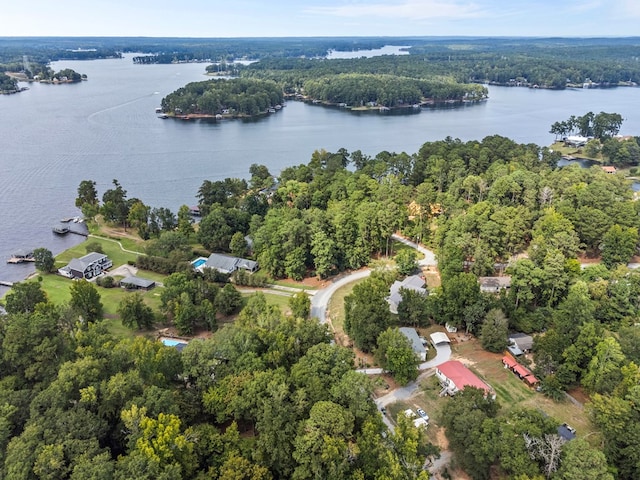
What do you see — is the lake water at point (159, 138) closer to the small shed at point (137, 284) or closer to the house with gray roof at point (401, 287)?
the small shed at point (137, 284)

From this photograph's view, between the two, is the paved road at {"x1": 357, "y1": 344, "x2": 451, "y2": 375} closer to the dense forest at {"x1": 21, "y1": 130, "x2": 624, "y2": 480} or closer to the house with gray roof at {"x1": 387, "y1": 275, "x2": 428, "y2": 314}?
the dense forest at {"x1": 21, "y1": 130, "x2": 624, "y2": 480}

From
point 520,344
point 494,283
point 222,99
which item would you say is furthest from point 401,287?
point 222,99

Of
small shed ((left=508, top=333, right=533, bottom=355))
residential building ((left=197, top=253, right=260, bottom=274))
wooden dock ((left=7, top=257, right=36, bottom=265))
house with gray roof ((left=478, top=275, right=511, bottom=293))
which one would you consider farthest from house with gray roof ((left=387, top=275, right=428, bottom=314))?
wooden dock ((left=7, top=257, right=36, bottom=265))

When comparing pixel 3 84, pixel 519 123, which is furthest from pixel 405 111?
pixel 3 84

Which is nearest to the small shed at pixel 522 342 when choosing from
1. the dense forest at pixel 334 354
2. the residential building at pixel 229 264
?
the dense forest at pixel 334 354

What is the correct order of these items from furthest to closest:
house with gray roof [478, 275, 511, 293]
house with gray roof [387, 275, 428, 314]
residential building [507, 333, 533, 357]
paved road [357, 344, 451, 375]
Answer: house with gray roof [478, 275, 511, 293]
house with gray roof [387, 275, 428, 314]
residential building [507, 333, 533, 357]
paved road [357, 344, 451, 375]

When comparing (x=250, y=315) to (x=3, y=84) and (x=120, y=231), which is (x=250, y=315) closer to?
(x=120, y=231)

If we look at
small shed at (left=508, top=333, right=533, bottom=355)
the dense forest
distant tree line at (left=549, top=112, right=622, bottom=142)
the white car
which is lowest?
the white car
